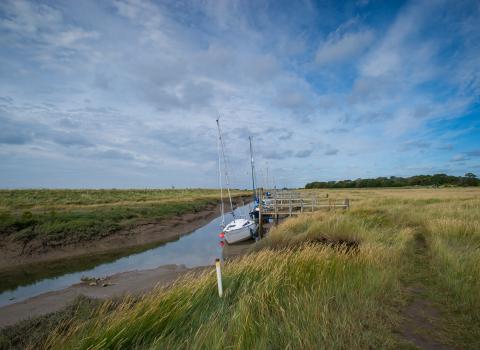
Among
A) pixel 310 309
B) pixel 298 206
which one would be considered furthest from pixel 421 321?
pixel 298 206

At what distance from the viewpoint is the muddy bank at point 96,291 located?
9266mm

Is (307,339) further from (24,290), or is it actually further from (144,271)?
(24,290)

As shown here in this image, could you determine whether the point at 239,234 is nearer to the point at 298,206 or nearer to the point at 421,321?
the point at 298,206

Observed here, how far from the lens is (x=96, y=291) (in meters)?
11.4

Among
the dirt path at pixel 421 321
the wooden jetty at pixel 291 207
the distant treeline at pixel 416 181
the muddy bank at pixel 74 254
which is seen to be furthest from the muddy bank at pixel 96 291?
the distant treeline at pixel 416 181

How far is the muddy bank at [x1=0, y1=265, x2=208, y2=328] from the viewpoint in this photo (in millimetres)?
9266

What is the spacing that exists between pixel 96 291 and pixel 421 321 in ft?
36.8

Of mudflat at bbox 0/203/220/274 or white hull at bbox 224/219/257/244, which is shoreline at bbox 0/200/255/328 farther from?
mudflat at bbox 0/203/220/274

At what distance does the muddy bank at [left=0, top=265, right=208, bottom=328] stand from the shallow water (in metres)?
1.31

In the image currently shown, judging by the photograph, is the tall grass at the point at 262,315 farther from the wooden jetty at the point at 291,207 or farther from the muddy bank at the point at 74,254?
Result: the wooden jetty at the point at 291,207

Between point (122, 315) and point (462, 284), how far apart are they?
7317 millimetres

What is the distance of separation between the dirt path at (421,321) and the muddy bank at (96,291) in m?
6.03

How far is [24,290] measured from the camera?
1260cm

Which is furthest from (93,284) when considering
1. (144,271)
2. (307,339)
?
(307,339)
